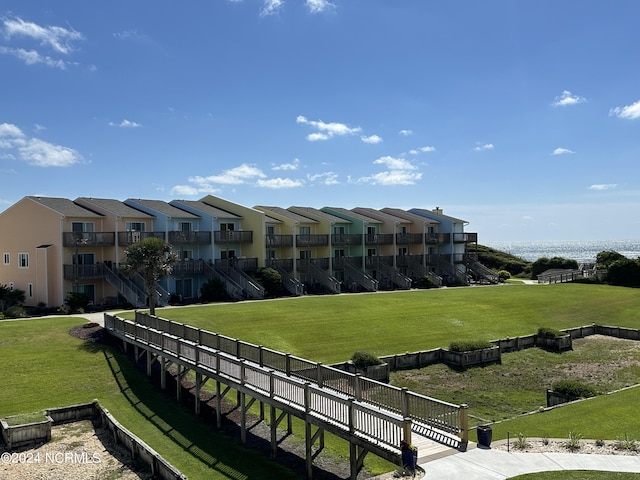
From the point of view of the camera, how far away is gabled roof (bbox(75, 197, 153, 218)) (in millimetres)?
46062

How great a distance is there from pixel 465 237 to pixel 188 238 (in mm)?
36011

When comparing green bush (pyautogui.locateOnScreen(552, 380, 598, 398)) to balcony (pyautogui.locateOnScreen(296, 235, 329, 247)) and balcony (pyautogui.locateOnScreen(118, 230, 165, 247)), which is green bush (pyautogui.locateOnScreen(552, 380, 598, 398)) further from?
balcony (pyautogui.locateOnScreen(296, 235, 329, 247))

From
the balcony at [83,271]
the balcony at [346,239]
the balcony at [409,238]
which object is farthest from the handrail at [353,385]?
the balcony at [409,238]

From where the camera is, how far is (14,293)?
41375 mm

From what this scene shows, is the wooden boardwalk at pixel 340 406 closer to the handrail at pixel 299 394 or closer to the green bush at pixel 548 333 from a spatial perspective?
the handrail at pixel 299 394

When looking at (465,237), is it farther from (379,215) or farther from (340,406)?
(340,406)

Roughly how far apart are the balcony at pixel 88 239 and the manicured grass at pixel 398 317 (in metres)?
10.4

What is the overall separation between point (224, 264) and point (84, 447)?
30.1 meters

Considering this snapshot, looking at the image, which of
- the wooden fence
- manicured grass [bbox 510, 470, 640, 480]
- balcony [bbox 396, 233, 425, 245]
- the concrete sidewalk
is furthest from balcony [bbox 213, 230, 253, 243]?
manicured grass [bbox 510, 470, 640, 480]

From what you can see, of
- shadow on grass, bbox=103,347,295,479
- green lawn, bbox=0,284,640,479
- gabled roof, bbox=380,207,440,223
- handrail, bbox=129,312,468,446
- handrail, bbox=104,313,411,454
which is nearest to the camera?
handrail, bbox=104,313,411,454

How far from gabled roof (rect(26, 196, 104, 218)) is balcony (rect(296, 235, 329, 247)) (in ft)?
62.0

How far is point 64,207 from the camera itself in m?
44.5

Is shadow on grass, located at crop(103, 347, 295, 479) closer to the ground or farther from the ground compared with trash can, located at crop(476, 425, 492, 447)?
closer to the ground

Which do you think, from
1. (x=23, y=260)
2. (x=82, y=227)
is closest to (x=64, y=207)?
(x=82, y=227)
